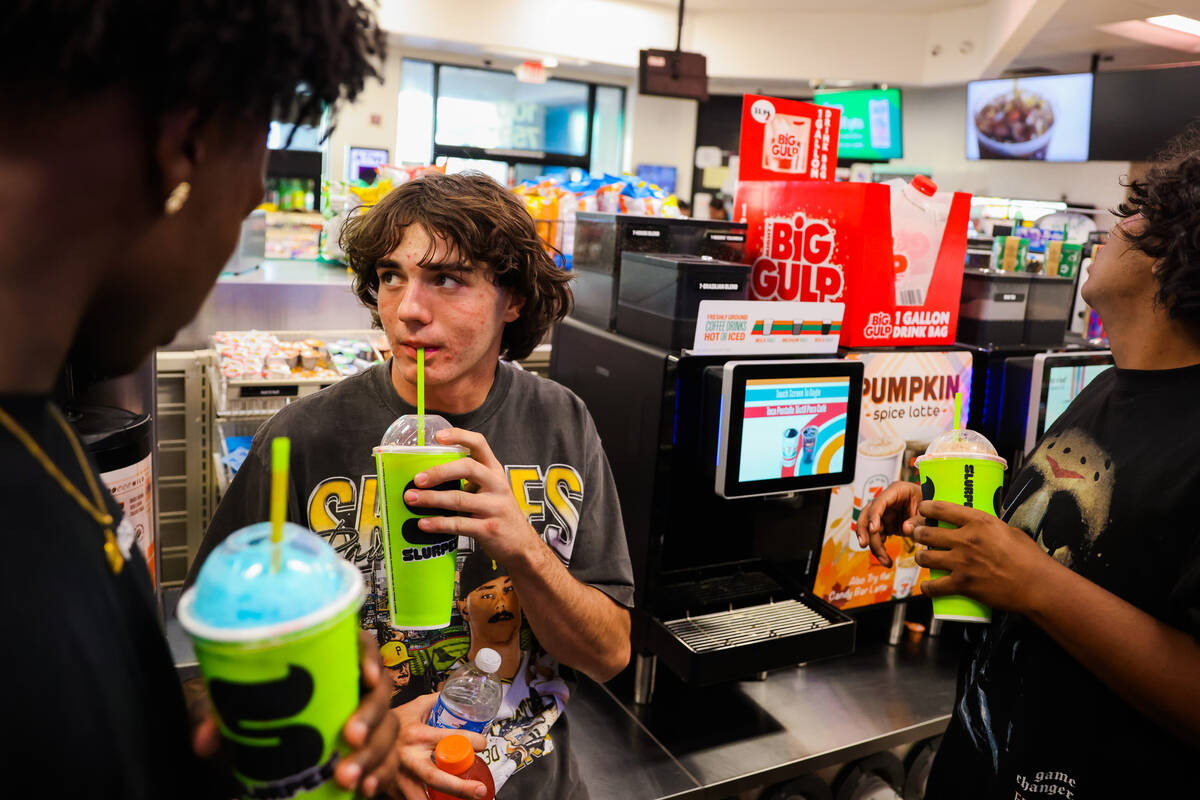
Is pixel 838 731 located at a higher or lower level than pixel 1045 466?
lower

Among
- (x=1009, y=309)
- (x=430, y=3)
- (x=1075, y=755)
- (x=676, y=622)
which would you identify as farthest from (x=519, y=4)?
(x=1075, y=755)

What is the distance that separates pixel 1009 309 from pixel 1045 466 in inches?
51.1

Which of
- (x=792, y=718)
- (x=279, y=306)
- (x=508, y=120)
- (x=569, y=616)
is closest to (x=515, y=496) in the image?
(x=569, y=616)

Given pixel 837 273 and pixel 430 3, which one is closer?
pixel 837 273

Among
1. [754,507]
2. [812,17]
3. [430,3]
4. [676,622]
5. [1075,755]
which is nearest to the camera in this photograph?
[1075,755]

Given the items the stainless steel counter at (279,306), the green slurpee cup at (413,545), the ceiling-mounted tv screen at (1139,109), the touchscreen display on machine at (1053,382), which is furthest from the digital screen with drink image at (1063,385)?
the ceiling-mounted tv screen at (1139,109)

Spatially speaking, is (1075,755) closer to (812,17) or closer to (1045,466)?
(1045,466)

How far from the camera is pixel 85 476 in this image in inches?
26.9

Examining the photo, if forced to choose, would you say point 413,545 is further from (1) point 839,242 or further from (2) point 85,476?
(1) point 839,242

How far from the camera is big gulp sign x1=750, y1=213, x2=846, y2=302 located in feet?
7.79

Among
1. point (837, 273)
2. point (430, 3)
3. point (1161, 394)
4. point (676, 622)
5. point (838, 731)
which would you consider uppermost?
point (430, 3)

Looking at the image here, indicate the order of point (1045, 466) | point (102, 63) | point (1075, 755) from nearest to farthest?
point (102, 63) → point (1075, 755) → point (1045, 466)

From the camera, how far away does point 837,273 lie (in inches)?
93.4

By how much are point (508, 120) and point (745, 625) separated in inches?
463
